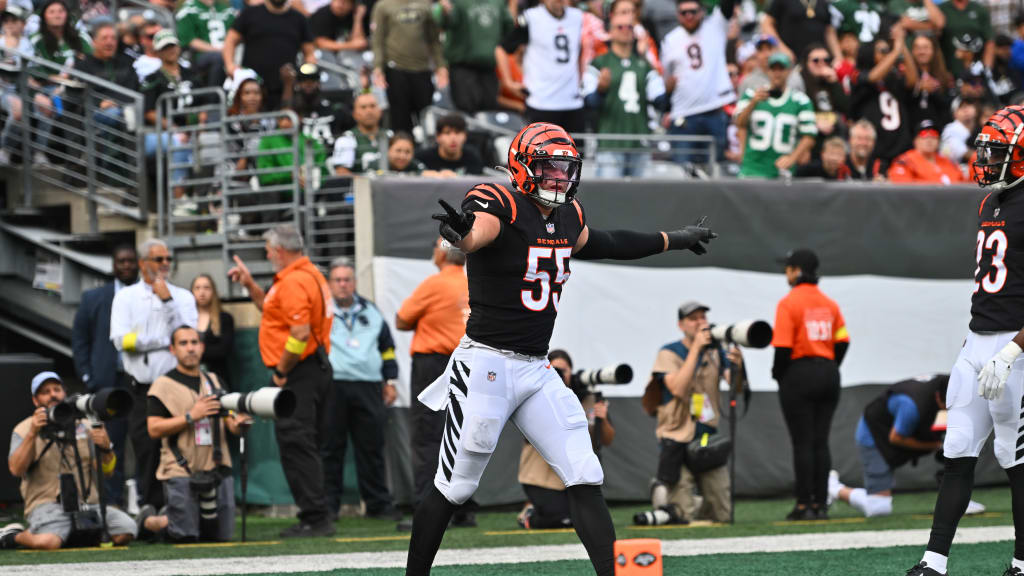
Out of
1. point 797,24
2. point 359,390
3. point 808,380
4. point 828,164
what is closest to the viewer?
point 808,380

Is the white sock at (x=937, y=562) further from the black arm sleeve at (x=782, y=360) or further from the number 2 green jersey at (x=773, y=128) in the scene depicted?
the number 2 green jersey at (x=773, y=128)

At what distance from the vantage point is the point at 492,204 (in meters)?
5.46

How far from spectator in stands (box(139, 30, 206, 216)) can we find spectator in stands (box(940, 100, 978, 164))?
7.14 m

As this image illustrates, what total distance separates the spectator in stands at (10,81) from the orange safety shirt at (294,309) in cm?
383

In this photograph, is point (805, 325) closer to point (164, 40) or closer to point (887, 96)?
point (887, 96)

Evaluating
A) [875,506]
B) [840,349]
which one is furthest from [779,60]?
[875,506]

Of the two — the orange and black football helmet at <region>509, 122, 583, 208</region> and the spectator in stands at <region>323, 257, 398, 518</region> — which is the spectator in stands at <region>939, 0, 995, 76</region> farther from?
the orange and black football helmet at <region>509, 122, 583, 208</region>

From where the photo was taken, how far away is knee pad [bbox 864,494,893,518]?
10102 millimetres

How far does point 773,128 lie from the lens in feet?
40.1

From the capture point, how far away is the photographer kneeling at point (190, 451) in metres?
8.65

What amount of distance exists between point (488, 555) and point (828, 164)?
19.8ft

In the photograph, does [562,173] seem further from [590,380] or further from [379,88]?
[379,88]

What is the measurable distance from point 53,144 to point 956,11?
9627 mm

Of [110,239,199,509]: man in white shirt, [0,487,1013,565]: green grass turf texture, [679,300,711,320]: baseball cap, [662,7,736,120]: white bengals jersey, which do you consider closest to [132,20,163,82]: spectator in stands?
[110,239,199,509]: man in white shirt
